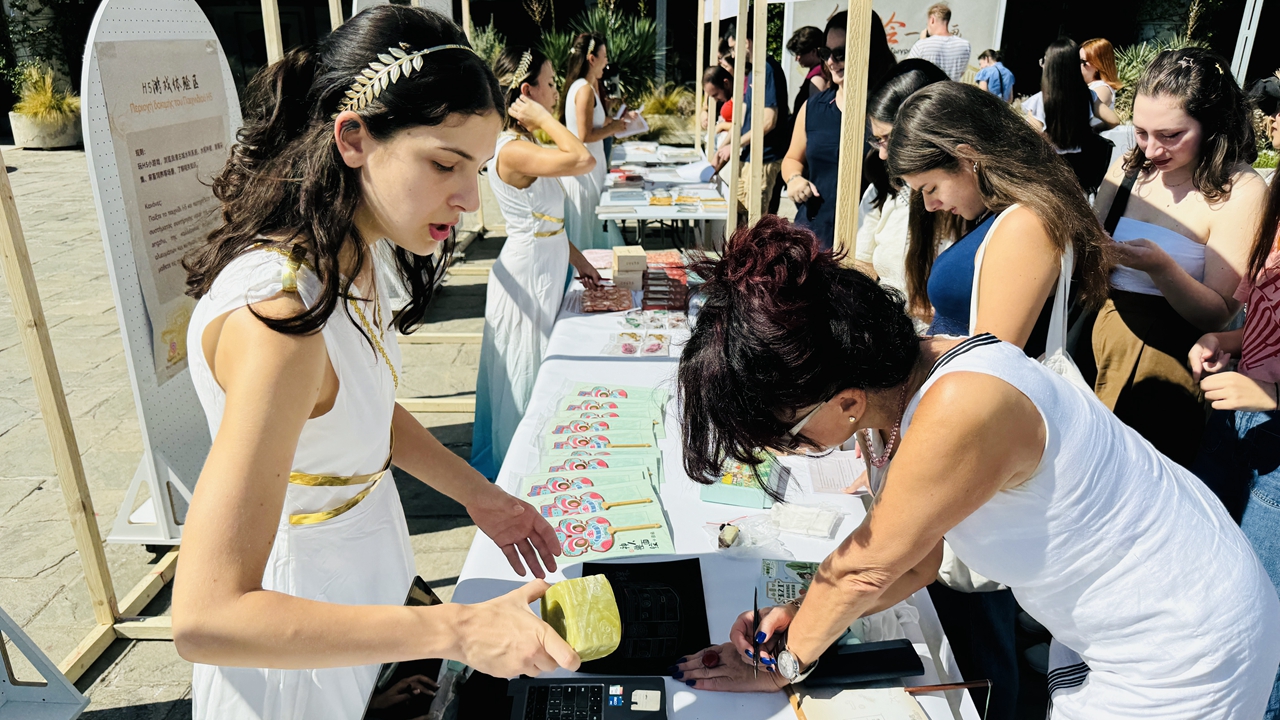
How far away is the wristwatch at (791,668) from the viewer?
130cm

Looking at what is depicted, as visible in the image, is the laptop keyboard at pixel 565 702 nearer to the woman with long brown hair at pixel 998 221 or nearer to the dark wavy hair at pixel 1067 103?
the woman with long brown hair at pixel 998 221

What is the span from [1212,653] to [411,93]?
4.51 ft

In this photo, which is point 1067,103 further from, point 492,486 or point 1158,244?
point 492,486

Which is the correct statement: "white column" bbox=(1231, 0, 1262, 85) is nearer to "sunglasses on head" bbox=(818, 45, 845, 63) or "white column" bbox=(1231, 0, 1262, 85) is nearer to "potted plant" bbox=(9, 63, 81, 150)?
"sunglasses on head" bbox=(818, 45, 845, 63)

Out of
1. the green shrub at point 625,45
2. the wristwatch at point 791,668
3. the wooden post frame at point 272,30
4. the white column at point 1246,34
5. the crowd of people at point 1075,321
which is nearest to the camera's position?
the crowd of people at point 1075,321

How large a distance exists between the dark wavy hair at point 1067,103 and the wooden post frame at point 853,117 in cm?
166

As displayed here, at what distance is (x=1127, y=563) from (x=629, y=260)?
8.77 ft

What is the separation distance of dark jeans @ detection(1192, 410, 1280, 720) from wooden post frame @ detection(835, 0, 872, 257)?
1031 millimetres

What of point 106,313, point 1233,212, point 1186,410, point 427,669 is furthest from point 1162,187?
point 106,313

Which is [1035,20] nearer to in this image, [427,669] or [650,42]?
[650,42]

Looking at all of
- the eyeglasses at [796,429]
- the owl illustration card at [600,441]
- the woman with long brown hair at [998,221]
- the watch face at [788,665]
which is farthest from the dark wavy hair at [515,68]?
the watch face at [788,665]

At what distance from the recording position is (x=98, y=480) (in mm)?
3572

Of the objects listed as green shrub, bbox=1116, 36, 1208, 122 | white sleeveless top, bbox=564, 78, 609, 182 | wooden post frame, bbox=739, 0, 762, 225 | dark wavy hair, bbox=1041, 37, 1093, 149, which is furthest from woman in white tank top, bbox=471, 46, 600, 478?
green shrub, bbox=1116, 36, 1208, 122

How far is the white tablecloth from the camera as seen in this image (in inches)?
52.5
